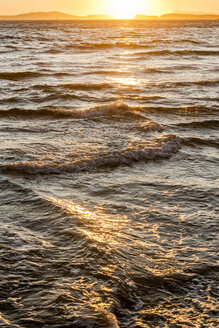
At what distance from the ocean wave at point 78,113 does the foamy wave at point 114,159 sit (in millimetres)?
2374

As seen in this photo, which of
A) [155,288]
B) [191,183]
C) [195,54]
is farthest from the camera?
[195,54]

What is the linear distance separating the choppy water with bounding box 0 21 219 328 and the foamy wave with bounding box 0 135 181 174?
19mm

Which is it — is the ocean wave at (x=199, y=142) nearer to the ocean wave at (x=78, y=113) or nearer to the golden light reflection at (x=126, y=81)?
the ocean wave at (x=78, y=113)

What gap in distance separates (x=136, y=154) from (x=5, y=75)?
11.4 m

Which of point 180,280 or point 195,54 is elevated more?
point 195,54

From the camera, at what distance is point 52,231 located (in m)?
3.98

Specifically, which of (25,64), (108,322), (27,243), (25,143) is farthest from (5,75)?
(108,322)

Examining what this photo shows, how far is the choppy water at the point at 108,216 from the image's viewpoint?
115 inches

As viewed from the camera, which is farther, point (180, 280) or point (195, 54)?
point (195, 54)

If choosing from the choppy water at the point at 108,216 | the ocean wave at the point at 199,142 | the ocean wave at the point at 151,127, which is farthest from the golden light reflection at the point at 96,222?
the ocean wave at the point at 151,127

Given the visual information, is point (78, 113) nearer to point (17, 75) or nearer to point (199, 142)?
point (199, 142)

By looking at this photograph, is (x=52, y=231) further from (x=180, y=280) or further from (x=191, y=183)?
(x=191, y=183)

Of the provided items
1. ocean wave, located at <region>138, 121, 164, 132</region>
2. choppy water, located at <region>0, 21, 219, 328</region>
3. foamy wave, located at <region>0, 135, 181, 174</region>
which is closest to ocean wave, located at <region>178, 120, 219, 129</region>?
choppy water, located at <region>0, 21, 219, 328</region>

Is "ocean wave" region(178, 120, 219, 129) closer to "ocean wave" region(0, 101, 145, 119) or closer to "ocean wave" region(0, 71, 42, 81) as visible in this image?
"ocean wave" region(0, 101, 145, 119)
